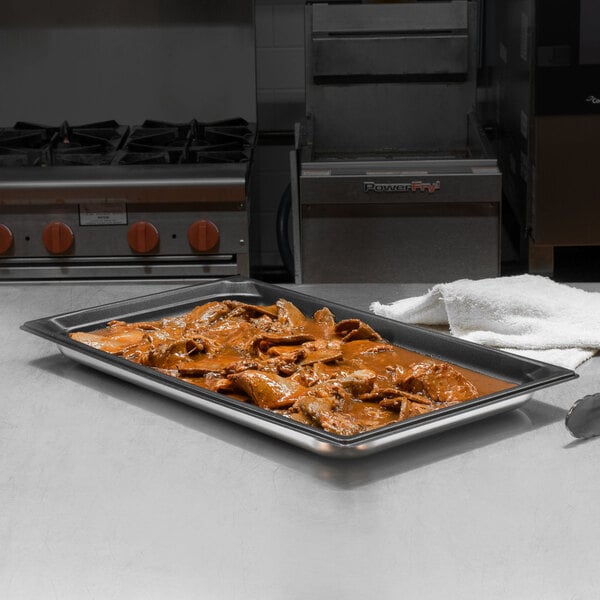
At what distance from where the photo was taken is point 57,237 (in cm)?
263

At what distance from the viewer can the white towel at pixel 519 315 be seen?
1386 mm

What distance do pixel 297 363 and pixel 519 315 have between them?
0.32 metres

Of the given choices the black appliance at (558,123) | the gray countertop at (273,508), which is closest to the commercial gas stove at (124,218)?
the black appliance at (558,123)

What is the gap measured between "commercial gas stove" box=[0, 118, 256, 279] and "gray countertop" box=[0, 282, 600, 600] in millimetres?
1368

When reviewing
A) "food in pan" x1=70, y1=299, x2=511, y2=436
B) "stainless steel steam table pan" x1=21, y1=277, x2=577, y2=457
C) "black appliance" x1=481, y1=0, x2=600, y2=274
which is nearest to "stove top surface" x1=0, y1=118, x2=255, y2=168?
"black appliance" x1=481, y1=0, x2=600, y2=274

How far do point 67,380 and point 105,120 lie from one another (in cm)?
194

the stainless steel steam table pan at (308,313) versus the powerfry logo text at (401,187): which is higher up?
the powerfry logo text at (401,187)

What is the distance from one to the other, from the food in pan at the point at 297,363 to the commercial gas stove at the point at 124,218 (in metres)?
1.16

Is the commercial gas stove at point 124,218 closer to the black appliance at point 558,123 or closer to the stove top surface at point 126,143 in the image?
the stove top surface at point 126,143

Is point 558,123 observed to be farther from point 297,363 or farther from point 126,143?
point 297,363

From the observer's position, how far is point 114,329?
56.3 inches

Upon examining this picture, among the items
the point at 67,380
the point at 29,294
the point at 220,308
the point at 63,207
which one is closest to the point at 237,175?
the point at 63,207

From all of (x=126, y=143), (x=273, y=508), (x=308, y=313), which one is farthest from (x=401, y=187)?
(x=273, y=508)

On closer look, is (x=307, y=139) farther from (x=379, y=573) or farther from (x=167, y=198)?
(x=379, y=573)
